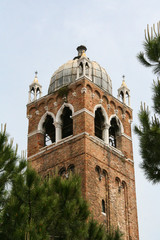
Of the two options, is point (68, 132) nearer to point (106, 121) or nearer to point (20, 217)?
point (106, 121)

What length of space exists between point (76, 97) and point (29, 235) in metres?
17.0

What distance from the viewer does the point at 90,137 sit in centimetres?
3127

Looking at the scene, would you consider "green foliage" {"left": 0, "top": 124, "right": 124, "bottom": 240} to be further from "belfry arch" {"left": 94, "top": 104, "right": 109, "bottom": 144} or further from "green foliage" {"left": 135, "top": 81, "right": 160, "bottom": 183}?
"belfry arch" {"left": 94, "top": 104, "right": 109, "bottom": 144}

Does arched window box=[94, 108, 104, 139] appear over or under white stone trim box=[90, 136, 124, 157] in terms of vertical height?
over

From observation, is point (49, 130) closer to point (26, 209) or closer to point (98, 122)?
point (98, 122)

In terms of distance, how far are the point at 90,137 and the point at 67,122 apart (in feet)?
9.86

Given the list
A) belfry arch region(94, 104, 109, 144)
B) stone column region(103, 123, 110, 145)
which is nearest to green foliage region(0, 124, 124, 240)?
stone column region(103, 123, 110, 145)

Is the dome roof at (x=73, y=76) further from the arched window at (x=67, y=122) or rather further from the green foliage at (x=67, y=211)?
the green foliage at (x=67, y=211)

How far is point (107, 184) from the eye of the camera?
31109 mm

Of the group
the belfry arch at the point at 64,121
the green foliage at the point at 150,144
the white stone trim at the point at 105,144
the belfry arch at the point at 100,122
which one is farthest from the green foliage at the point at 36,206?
the belfry arch at the point at 100,122

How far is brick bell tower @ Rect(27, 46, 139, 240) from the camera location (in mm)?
30516

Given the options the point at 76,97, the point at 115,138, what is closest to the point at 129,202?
the point at 115,138

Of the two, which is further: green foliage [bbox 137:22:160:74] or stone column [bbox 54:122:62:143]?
stone column [bbox 54:122:62:143]

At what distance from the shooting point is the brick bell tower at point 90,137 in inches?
1201
